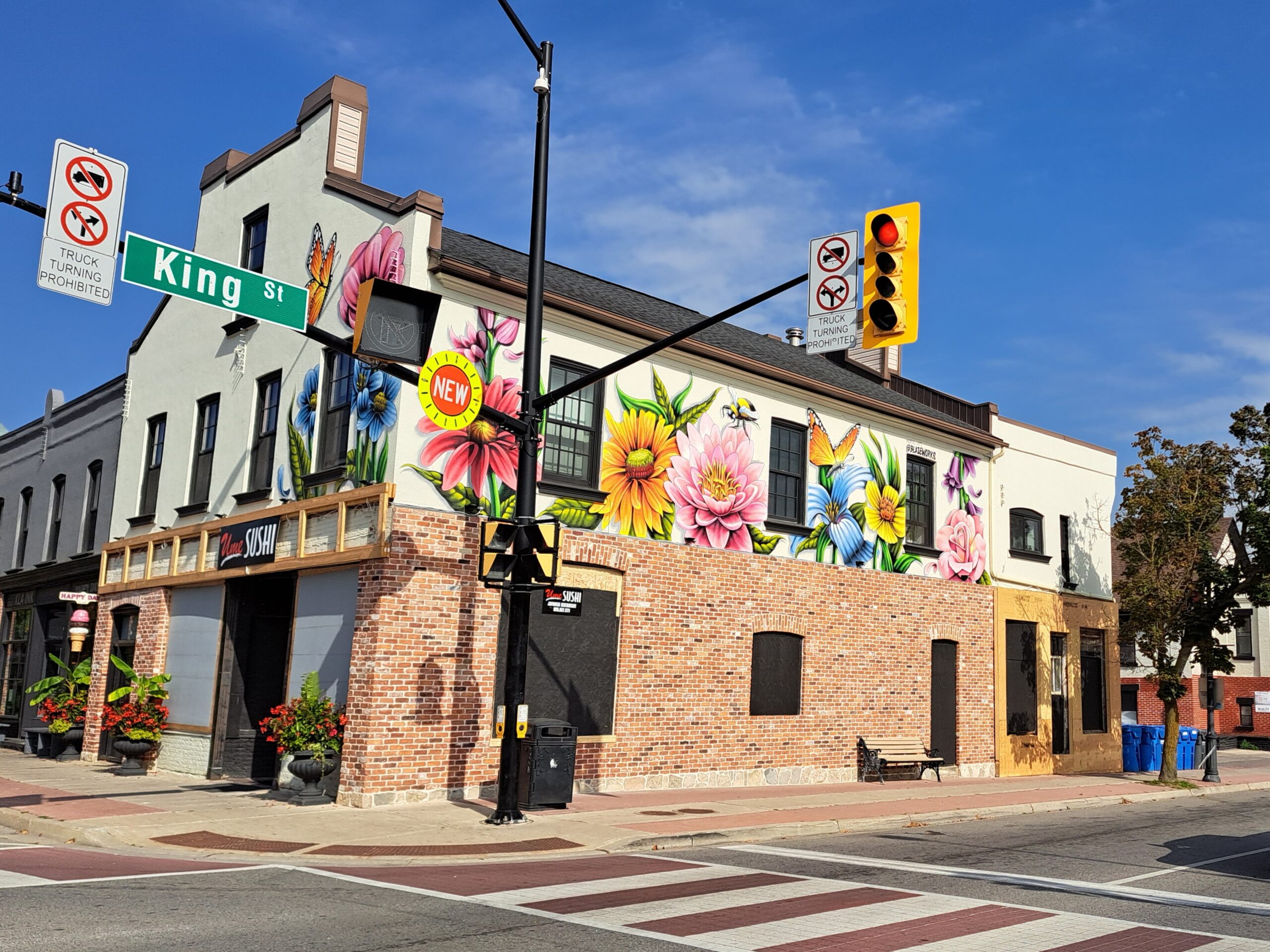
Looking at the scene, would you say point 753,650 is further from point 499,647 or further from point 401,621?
point 401,621

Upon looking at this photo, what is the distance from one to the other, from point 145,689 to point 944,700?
15.6 meters

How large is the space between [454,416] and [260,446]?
794 centimetres

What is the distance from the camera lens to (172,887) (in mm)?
8992

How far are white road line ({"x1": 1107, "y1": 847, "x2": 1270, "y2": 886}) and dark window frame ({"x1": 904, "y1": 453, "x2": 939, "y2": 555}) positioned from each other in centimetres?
1036

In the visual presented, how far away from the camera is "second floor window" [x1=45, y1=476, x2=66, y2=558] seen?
87.5 ft

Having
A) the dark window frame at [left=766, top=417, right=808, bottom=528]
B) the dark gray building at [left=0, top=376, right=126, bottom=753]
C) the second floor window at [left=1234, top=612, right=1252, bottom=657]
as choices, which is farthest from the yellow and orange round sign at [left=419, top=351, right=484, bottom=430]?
the second floor window at [left=1234, top=612, right=1252, bottom=657]

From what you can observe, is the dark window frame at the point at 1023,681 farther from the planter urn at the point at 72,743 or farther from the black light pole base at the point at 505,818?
the planter urn at the point at 72,743

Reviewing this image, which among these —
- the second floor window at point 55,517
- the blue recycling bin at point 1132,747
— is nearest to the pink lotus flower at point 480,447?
the second floor window at point 55,517

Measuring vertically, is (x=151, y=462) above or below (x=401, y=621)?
above

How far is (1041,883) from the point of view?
1026 cm

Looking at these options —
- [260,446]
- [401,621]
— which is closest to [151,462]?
[260,446]

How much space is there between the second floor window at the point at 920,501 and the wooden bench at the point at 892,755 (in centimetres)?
412

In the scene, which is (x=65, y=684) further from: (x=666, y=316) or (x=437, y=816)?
(x=666, y=316)

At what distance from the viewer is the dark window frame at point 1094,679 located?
26578 mm
